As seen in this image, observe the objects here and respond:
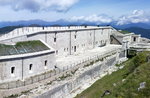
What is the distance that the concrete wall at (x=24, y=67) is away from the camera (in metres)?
24.5

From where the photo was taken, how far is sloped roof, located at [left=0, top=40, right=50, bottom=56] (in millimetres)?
25656

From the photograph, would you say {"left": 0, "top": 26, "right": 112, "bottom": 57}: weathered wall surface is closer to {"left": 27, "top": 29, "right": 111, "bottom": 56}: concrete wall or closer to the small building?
{"left": 27, "top": 29, "right": 111, "bottom": 56}: concrete wall

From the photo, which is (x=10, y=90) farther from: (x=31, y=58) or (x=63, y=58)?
(x=63, y=58)

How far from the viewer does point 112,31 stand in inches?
2354

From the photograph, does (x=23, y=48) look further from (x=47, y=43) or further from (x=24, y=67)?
(x=47, y=43)

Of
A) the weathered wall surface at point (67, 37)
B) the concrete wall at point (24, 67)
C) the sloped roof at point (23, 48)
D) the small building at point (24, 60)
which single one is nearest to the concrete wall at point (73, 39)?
the weathered wall surface at point (67, 37)

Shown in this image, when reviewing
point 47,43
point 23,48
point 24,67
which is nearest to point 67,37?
point 47,43

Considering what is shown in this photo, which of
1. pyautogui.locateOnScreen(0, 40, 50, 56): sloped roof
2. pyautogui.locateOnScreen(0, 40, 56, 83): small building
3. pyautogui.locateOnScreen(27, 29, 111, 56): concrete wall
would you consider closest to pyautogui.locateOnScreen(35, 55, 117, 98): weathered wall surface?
pyautogui.locateOnScreen(0, 40, 56, 83): small building

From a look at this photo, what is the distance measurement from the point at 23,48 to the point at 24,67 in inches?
100

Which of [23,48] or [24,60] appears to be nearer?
[24,60]

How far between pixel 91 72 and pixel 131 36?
31224 millimetres

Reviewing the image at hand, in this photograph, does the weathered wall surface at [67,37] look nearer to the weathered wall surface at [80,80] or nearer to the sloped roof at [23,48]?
the sloped roof at [23,48]

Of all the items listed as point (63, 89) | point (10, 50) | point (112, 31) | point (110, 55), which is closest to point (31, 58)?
point (10, 50)

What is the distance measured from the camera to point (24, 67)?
86.5 feet
